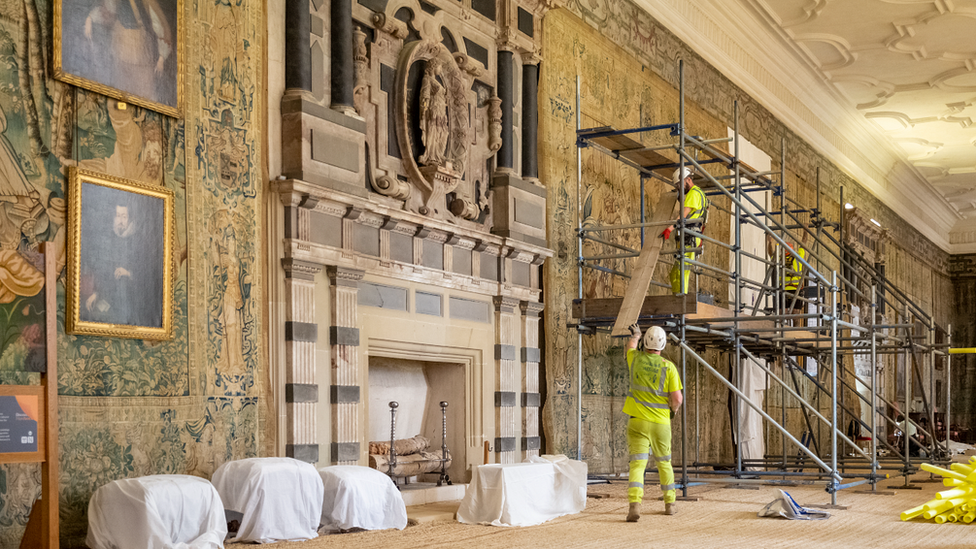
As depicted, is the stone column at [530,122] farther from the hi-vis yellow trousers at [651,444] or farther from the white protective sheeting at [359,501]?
the white protective sheeting at [359,501]

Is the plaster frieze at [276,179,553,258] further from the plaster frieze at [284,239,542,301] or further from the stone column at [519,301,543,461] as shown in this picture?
the stone column at [519,301,543,461]

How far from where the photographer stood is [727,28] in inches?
824

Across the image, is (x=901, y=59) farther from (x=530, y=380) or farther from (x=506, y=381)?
(x=506, y=381)

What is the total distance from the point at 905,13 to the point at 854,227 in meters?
10.7

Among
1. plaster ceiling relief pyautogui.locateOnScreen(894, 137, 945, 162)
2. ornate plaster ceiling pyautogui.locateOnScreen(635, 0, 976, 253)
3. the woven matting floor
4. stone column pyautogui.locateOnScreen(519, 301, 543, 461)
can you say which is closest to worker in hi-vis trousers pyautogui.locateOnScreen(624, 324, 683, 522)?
the woven matting floor

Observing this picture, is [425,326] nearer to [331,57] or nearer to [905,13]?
[331,57]

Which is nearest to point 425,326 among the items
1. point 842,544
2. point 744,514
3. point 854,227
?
point 744,514

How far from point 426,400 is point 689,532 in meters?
4.65

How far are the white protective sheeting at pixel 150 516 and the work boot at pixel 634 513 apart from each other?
14.2 ft

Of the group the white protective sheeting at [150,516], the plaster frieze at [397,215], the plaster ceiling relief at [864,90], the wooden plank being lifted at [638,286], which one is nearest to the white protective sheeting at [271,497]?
the white protective sheeting at [150,516]

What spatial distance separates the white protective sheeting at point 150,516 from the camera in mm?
7453

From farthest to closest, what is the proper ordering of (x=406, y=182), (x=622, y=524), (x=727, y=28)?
(x=727, y=28)
(x=406, y=182)
(x=622, y=524)

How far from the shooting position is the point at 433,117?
12.2 m

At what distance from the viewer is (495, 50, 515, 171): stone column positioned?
1366 cm
